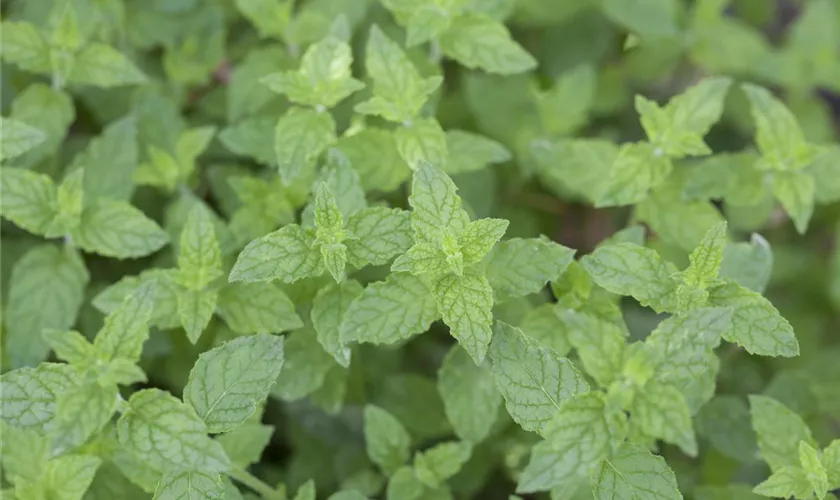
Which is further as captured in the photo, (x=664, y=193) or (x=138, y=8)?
(x=138, y=8)

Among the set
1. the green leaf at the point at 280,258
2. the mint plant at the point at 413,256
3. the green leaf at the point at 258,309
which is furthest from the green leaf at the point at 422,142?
the green leaf at the point at 258,309

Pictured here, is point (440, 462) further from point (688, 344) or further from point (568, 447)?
point (688, 344)

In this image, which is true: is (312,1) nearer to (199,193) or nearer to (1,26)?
(199,193)

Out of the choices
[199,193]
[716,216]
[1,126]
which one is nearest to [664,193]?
[716,216]

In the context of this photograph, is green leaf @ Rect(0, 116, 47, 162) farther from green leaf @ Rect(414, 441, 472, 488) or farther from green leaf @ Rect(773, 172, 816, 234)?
green leaf @ Rect(773, 172, 816, 234)

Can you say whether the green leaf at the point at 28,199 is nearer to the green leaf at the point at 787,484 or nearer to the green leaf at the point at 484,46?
the green leaf at the point at 484,46

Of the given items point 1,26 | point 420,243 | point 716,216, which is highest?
point 1,26
